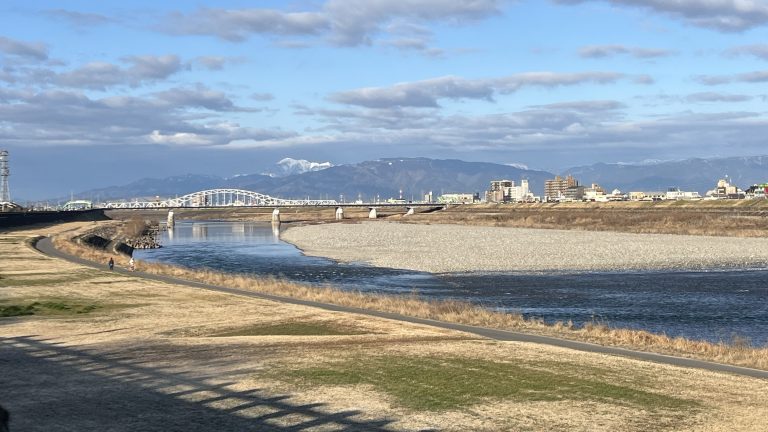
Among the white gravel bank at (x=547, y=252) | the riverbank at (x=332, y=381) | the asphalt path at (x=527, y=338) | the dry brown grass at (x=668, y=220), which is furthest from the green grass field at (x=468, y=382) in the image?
the dry brown grass at (x=668, y=220)

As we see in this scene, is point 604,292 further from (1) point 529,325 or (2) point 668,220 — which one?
(2) point 668,220

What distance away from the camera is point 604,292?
46.2 m

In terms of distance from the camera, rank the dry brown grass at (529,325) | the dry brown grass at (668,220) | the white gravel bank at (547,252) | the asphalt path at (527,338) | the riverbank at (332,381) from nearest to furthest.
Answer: the riverbank at (332,381), the asphalt path at (527,338), the dry brown grass at (529,325), the white gravel bank at (547,252), the dry brown grass at (668,220)

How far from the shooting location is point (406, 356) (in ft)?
74.8

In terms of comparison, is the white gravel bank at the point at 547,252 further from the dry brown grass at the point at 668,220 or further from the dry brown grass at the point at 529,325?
the dry brown grass at the point at 529,325

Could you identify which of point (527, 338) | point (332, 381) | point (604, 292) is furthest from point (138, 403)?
point (604, 292)

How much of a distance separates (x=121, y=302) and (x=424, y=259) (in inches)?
1546

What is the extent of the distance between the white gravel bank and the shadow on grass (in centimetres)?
4313

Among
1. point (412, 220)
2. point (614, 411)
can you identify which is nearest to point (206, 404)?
point (614, 411)

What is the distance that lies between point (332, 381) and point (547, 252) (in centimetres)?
6070

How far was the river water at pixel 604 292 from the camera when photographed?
113 feet

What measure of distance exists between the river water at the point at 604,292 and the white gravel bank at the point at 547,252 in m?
5.17

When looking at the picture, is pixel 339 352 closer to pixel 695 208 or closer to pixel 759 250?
pixel 759 250

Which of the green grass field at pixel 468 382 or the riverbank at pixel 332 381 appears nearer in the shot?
the riverbank at pixel 332 381
